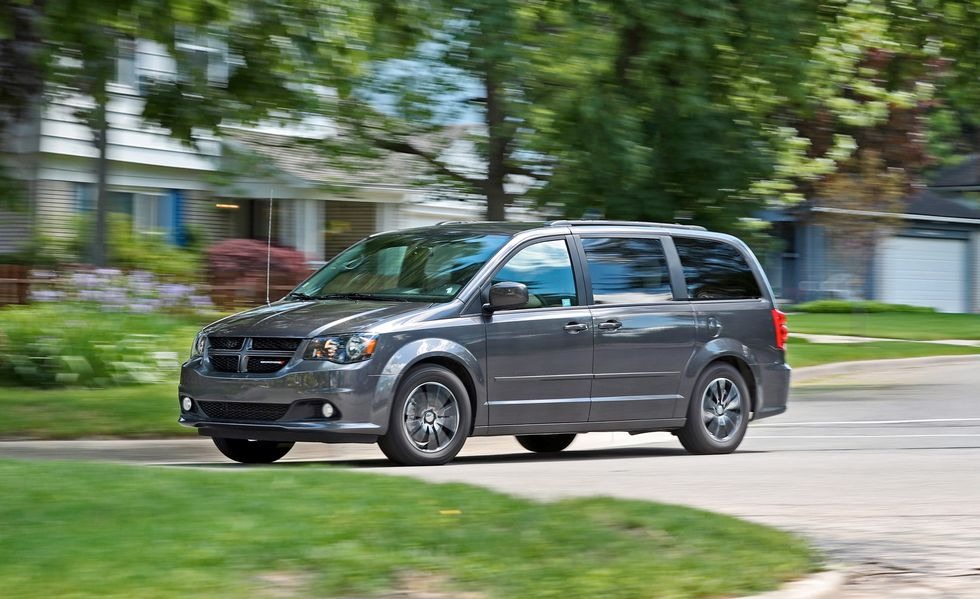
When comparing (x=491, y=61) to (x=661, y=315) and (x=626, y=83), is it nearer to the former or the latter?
(x=626, y=83)

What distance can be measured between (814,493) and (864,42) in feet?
38.8

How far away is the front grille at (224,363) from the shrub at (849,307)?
31.8 m

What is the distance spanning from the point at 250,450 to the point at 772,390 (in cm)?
460

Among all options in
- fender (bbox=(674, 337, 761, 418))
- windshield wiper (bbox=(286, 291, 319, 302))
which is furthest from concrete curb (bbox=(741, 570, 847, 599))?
windshield wiper (bbox=(286, 291, 319, 302))

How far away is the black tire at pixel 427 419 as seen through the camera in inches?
429

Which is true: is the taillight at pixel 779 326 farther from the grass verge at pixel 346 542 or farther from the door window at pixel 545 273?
the grass verge at pixel 346 542

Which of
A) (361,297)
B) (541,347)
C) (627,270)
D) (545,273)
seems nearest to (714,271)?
(627,270)

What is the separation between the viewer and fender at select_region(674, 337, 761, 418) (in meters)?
12.7

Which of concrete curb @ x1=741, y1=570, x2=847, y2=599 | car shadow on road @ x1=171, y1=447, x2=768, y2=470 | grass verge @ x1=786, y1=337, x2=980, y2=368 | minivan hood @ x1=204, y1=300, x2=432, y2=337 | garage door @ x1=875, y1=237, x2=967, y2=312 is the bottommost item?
car shadow on road @ x1=171, y1=447, x2=768, y2=470

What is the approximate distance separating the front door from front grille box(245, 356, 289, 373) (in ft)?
5.15

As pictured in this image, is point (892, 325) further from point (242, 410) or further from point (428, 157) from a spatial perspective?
point (242, 410)

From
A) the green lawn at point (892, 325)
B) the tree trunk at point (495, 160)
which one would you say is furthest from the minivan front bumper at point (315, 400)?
the green lawn at point (892, 325)

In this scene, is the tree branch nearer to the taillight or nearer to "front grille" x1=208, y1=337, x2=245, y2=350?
the taillight

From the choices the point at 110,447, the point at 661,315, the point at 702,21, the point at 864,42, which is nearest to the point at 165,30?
the point at 110,447
